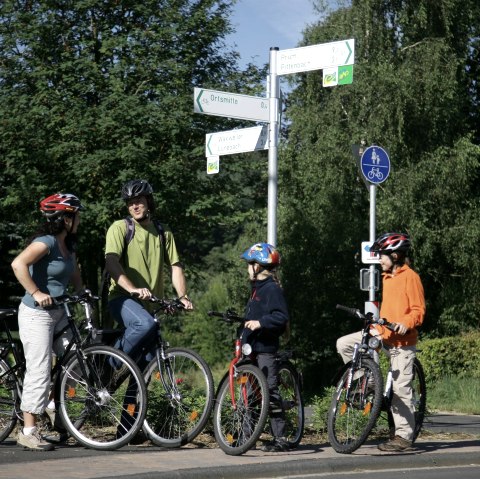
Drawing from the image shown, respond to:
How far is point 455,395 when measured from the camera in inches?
814

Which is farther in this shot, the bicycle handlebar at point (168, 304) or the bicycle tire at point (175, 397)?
the bicycle handlebar at point (168, 304)

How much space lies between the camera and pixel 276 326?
852cm

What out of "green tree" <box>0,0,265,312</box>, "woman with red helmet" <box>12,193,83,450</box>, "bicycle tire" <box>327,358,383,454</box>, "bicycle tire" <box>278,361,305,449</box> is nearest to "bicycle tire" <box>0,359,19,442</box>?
"woman with red helmet" <box>12,193,83,450</box>

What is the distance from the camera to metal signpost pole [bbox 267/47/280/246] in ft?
35.2

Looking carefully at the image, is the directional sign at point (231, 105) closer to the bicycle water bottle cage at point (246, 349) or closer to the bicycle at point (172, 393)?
the bicycle at point (172, 393)

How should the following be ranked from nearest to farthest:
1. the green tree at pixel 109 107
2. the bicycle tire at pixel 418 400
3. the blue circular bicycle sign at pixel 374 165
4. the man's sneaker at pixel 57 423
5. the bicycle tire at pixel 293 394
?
the man's sneaker at pixel 57 423 < the bicycle tire at pixel 293 394 < the bicycle tire at pixel 418 400 < the blue circular bicycle sign at pixel 374 165 < the green tree at pixel 109 107

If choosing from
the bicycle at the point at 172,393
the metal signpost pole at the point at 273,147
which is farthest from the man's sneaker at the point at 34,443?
the metal signpost pole at the point at 273,147

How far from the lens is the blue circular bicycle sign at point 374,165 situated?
15.8 meters

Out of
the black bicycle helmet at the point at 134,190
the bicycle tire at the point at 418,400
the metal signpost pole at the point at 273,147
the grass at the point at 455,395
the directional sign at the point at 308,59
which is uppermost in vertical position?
the directional sign at the point at 308,59

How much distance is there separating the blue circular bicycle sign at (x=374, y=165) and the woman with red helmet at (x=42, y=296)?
786 centimetres

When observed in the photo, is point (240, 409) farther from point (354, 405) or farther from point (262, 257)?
point (262, 257)

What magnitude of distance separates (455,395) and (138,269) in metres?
13.1

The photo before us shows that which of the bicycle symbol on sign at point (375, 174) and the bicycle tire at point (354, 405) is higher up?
the bicycle symbol on sign at point (375, 174)

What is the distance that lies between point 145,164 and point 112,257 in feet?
62.6
